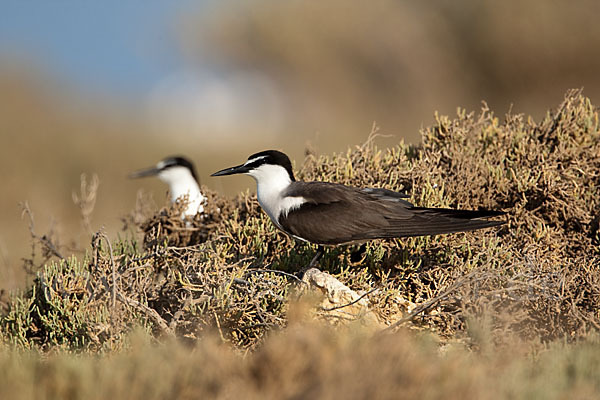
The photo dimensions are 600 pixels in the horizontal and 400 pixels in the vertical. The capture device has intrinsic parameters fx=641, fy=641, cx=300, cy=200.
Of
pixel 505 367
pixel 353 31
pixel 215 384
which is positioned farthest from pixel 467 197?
pixel 353 31

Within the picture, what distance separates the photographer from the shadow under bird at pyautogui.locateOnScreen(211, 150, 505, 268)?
449cm

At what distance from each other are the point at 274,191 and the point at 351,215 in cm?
69

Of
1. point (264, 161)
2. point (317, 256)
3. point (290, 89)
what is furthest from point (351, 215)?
point (290, 89)

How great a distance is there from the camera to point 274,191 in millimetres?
5008

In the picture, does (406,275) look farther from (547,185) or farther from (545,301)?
(547,185)

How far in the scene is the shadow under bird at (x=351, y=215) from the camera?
449cm

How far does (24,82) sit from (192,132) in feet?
17.7

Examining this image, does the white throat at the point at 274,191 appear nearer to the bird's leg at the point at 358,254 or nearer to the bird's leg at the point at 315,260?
the bird's leg at the point at 315,260

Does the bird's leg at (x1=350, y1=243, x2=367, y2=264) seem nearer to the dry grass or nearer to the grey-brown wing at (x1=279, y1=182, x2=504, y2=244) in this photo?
the grey-brown wing at (x1=279, y1=182, x2=504, y2=244)

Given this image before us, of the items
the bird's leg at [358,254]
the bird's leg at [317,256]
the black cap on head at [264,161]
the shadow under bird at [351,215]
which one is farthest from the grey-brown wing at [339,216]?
the bird's leg at [358,254]

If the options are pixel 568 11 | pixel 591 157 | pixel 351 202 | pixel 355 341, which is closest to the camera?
pixel 355 341

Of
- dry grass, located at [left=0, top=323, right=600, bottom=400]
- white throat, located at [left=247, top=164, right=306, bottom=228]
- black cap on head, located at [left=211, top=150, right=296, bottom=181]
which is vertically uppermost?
black cap on head, located at [left=211, top=150, right=296, bottom=181]

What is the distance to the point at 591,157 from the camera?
19.1 ft

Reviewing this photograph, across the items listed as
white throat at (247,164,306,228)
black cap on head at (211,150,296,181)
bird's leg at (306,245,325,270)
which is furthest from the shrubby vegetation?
black cap on head at (211,150,296,181)
